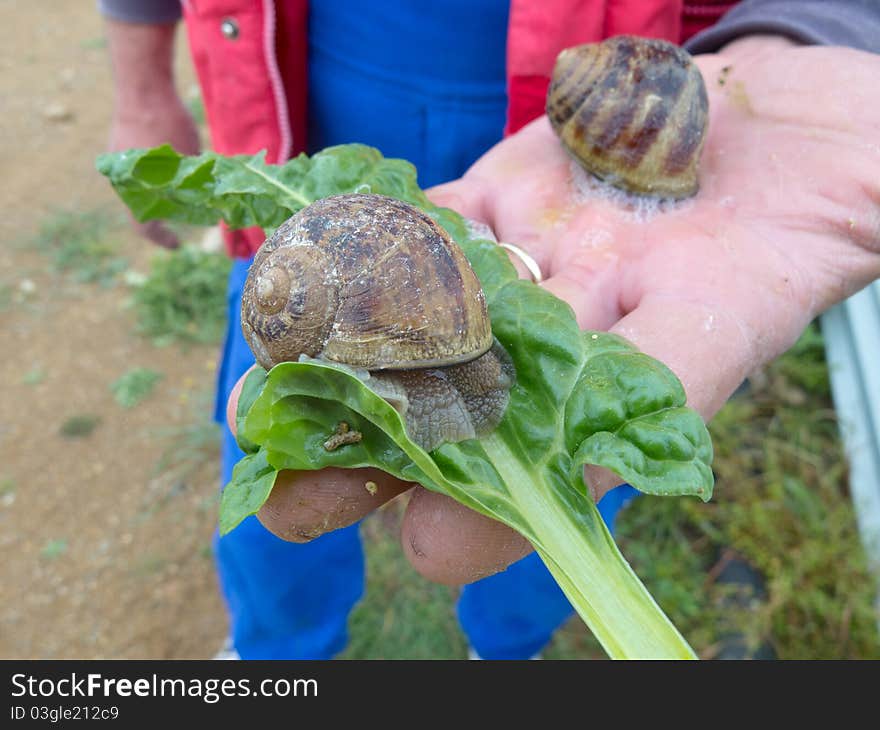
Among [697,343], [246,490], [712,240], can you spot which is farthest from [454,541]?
[712,240]

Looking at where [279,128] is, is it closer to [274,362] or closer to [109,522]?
[274,362]

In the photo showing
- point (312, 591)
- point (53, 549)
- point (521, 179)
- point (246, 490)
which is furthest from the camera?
point (53, 549)

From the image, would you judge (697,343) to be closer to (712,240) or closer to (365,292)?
(712,240)

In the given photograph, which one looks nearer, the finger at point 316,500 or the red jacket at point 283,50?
the finger at point 316,500

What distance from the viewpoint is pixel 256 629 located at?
3.58 metres

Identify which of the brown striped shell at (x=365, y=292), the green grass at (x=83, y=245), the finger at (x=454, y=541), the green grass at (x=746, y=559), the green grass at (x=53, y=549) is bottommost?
the green grass at (x=53, y=549)

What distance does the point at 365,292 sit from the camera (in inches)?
80.0

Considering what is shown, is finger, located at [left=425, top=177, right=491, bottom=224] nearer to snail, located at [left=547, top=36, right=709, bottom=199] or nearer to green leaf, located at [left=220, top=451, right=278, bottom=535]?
snail, located at [left=547, top=36, right=709, bottom=199]

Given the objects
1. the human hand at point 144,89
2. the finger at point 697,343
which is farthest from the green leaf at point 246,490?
the human hand at point 144,89

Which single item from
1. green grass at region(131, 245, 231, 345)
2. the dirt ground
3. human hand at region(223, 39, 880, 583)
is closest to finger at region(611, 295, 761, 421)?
human hand at region(223, 39, 880, 583)

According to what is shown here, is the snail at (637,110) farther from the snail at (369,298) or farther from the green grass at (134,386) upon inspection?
the green grass at (134,386)

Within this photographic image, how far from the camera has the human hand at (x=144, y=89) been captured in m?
3.82

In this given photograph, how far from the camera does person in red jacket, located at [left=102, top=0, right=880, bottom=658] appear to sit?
217cm

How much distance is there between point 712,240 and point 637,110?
2.04ft
